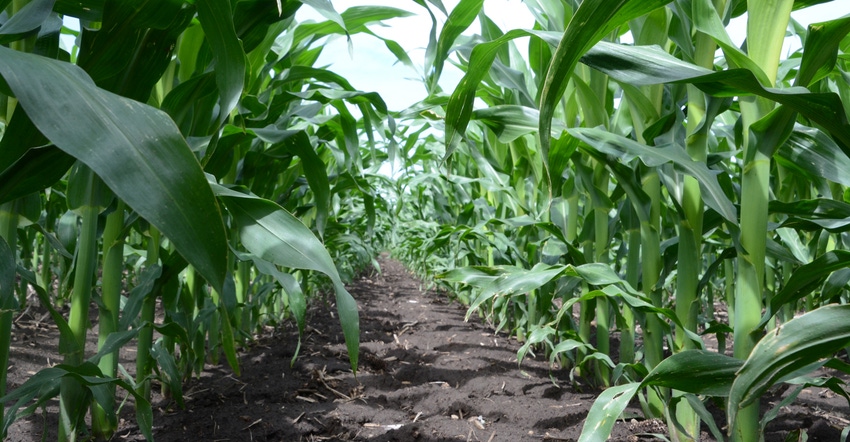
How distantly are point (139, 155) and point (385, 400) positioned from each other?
4.27 ft

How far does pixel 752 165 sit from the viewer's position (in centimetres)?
81

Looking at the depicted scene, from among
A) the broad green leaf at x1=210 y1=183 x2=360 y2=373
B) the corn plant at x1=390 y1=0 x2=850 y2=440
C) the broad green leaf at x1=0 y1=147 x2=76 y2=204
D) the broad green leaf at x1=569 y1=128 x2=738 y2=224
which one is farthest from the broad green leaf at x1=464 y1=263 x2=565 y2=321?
the broad green leaf at x1=0 y1=147 x2=76 y2=204

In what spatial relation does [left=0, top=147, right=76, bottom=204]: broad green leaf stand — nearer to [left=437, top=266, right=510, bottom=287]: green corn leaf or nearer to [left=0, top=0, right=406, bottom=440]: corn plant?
[left=0, top=0, right=406, bottom=440]: corn plant

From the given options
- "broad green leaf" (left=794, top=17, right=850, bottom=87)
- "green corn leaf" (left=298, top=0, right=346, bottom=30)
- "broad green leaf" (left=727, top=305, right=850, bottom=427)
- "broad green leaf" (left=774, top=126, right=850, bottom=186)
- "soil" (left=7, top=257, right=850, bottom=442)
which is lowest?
"soil" (left=7, top=257, right=850, bottom=442)

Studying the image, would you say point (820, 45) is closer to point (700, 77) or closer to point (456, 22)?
point (700, 77)

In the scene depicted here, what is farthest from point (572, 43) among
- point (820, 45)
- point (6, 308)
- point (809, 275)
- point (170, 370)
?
point (170, 370)

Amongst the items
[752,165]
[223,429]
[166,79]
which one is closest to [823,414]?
[752,165]

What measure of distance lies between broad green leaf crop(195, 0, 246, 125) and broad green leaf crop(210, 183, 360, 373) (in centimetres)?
12

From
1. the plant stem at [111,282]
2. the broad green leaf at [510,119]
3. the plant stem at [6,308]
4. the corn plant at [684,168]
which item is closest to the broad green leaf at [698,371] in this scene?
the corn plant at [684,168]

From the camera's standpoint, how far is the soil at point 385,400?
1.25 m

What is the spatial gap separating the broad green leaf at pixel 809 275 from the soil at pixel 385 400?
0.30 metres

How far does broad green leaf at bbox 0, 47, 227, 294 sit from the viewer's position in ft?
1.18

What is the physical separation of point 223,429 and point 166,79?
0.77m

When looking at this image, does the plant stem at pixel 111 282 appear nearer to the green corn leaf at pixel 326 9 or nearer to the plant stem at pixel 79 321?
the plant stem at pixel 79 321
